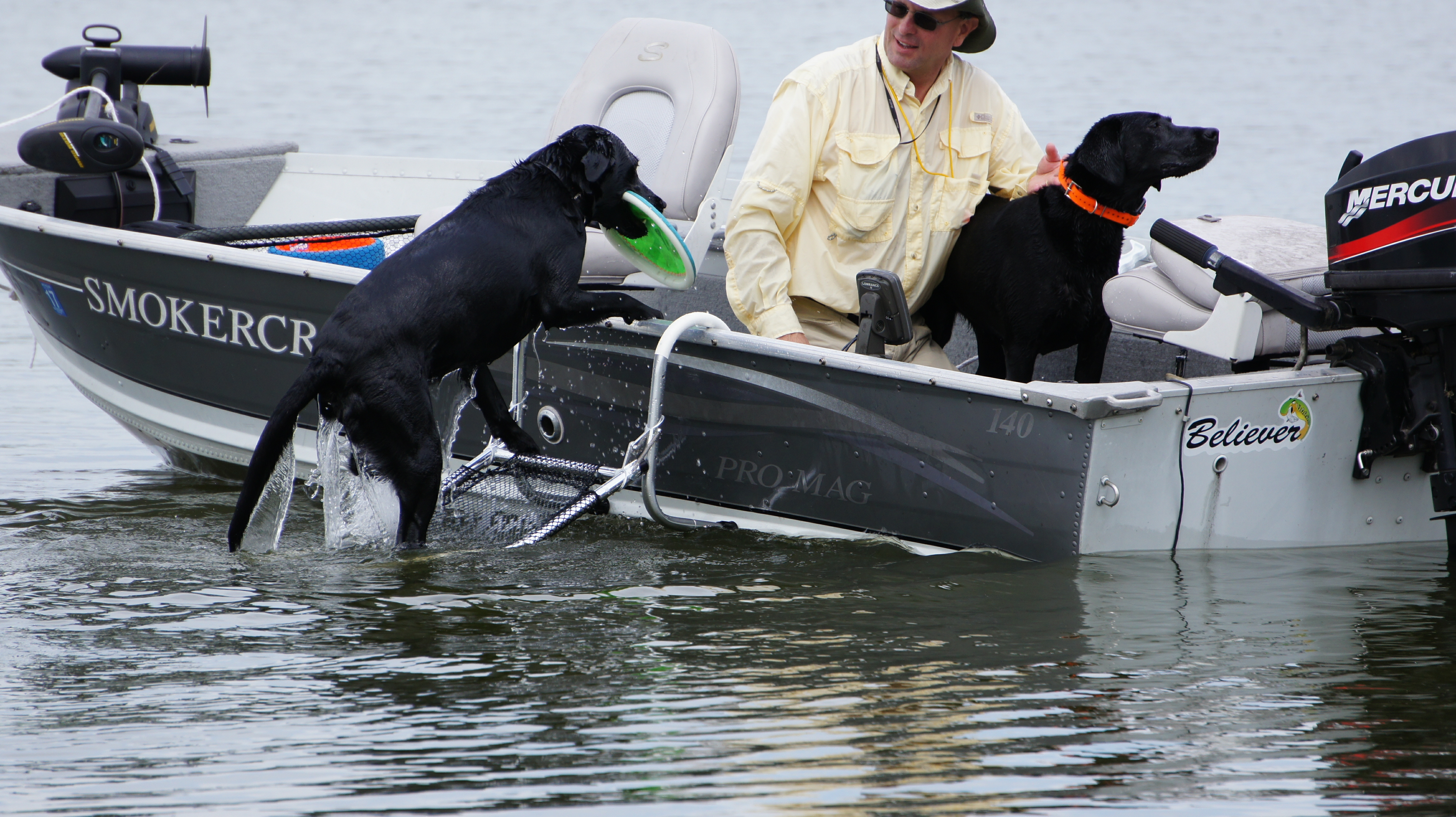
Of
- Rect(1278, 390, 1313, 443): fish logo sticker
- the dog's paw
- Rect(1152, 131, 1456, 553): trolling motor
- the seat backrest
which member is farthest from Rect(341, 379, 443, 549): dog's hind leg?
Rect(1278, 390, 1313, 443): fish logo sticker

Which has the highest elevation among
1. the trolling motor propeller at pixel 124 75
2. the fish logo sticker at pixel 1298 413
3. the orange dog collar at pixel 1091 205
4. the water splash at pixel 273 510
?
the trolling motor propeller at pixel 124 75

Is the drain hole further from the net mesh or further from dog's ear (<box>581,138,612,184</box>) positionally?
dog's ear (<box>581,138,612,184</box>)

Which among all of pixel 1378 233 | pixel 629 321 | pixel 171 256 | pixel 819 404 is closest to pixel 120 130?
pixel 171 256

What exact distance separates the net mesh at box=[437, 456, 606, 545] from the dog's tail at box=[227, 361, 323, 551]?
0.57 metres

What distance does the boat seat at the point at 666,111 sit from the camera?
188 inches

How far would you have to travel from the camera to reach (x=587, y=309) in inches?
157

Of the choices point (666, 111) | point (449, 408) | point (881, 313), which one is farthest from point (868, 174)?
point (449, 408)

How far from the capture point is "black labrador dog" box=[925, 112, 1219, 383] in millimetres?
3896

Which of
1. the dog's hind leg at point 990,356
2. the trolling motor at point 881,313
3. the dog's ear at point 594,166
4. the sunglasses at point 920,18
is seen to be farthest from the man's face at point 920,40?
the dog's ear at point 594,166

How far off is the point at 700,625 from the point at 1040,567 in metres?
0.88

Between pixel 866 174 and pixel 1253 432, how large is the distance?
123 cm

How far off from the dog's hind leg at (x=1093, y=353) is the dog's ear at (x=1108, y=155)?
420mm

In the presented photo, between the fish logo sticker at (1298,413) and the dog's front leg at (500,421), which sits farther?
the dog's front leg at (500,421)

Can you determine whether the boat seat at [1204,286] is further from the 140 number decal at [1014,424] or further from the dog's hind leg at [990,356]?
the 140 number decal at [1014,424]
